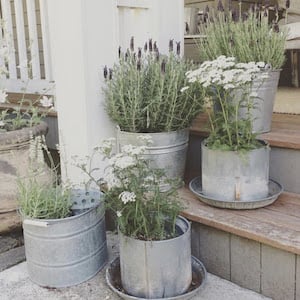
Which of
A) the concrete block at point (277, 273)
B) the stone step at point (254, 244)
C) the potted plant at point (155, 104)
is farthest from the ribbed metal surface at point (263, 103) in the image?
the concrete block at point (277, 273)

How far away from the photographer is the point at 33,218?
1.64m

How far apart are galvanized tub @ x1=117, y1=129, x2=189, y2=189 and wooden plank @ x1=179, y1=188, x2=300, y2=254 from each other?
162 mm

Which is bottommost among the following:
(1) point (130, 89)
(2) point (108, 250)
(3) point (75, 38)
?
(2) point (108, 250)

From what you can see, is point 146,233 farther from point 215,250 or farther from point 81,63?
point 81,63

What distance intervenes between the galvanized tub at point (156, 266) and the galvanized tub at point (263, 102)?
2.39ft

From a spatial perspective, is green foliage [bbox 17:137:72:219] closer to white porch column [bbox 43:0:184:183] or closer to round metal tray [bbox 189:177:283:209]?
white porch column [bbox 43:0:184:183]

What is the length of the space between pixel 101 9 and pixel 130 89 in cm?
42

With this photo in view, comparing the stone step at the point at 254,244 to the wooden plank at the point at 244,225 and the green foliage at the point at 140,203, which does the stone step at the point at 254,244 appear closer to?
the wooden plank at the point at 244,225

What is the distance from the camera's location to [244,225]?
1607 millimetres

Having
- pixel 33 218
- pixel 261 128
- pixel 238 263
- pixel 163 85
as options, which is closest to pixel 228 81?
pixel 163 85

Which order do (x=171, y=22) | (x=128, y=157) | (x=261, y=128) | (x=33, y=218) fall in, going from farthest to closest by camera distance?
(x=171, y=22)
(x=261, y=128)
(x=33, y=218)
(x=128, y=157)

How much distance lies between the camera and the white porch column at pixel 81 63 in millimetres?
1945

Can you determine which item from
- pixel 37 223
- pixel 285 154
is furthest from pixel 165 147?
pixel 37 223

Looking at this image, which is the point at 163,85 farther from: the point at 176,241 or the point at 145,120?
the point at 176,241
